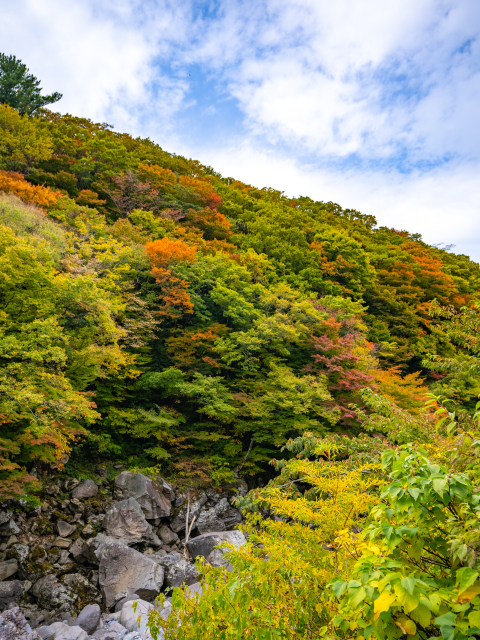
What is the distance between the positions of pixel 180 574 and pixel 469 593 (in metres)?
9.14

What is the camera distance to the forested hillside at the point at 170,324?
7984 mm

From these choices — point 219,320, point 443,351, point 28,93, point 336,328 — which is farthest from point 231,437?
point 28,93

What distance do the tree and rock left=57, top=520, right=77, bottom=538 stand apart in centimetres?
2866

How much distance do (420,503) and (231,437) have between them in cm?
1199

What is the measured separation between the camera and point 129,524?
30.9ft

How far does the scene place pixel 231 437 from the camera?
12922 millimetres

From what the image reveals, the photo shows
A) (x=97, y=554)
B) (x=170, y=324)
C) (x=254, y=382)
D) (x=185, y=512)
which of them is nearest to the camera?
(x=97, y=554)

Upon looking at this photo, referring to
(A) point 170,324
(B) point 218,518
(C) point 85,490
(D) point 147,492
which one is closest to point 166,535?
(D) point 147,492

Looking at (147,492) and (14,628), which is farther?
(147,492)

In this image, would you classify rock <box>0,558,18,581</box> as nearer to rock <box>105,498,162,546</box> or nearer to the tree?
rock <box>105,498,162,546</box>

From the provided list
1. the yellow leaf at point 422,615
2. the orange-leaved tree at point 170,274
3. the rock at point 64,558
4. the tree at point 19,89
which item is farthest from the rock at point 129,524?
the tree at point 19,89

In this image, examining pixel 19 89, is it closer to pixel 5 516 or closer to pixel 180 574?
pixel 5 516

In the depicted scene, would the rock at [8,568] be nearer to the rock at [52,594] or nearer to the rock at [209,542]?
the rock at [52,594]

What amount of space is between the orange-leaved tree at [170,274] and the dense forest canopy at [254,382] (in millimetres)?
90
